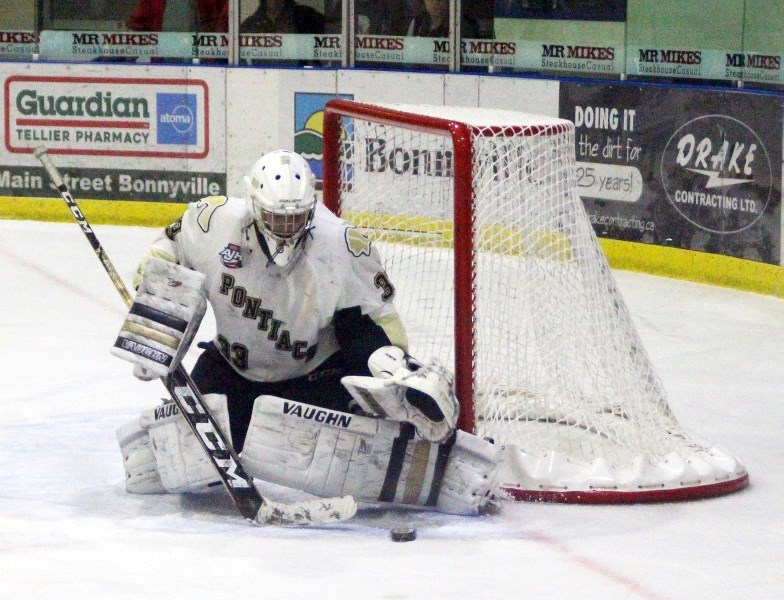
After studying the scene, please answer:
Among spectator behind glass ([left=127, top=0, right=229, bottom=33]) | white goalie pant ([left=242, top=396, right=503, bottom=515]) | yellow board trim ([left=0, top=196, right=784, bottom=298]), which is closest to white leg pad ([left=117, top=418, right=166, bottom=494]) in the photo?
white goalie pant ([left=242, top=396, right=503, bottom=515])

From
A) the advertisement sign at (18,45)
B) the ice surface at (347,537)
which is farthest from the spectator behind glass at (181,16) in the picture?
the ice surface at (347,537)

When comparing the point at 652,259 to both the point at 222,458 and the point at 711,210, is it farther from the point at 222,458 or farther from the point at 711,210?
the point at 222,458

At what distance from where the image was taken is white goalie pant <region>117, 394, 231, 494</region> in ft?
12.0

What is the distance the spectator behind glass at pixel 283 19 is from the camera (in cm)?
846

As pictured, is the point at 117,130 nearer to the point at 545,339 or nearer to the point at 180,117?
the point at 180,117

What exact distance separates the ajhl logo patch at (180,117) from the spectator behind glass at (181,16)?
0.41m

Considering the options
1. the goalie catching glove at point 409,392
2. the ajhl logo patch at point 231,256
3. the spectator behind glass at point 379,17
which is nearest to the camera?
the goalie catching glove at point 409,392

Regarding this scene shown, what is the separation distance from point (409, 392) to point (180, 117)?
208 inches

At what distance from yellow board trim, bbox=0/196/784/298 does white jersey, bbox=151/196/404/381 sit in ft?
10.7

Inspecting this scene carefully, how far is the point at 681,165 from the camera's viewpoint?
705 centimetres

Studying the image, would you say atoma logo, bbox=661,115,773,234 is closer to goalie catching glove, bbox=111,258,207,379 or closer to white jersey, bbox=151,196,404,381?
white jersey, bbox=151,196,404,381

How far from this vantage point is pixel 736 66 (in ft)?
22.8

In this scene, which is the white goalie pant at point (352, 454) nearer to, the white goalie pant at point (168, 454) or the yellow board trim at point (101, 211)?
the white goalie pant at point (168, 454)

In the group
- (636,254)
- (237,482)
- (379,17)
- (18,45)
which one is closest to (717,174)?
(636,254)
